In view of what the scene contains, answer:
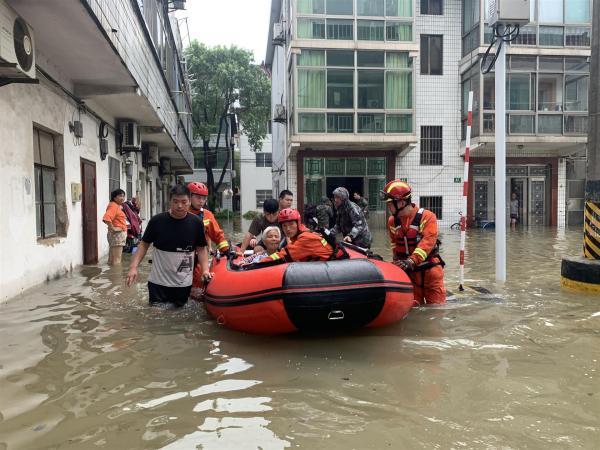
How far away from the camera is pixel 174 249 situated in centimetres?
516

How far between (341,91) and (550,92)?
26.4ft

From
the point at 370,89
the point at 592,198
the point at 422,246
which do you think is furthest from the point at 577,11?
the point at 422,246

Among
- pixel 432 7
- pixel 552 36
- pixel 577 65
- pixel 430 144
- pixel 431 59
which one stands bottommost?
pixel 430 144

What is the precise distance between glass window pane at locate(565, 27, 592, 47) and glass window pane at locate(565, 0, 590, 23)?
282 mm

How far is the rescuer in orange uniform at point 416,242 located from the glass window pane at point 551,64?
15883 millimetres

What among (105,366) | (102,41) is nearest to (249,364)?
(105,366)

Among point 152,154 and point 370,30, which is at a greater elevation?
point 370,30

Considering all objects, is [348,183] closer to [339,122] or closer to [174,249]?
[339,122]

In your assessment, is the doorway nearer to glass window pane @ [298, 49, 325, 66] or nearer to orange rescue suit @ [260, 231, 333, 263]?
glass window pane @ [298, 49, 325, 66]

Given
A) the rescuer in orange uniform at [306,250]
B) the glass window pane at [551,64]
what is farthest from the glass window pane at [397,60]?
the rescuer in orange uniform at [306,250]

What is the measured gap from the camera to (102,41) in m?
6.69

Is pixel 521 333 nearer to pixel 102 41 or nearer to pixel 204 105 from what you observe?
pixel 102 41

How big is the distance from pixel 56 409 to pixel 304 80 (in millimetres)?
16459

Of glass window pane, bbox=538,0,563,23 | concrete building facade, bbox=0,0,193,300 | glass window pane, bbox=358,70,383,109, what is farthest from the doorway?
concrete building facade, bbox=0,0,193,300
